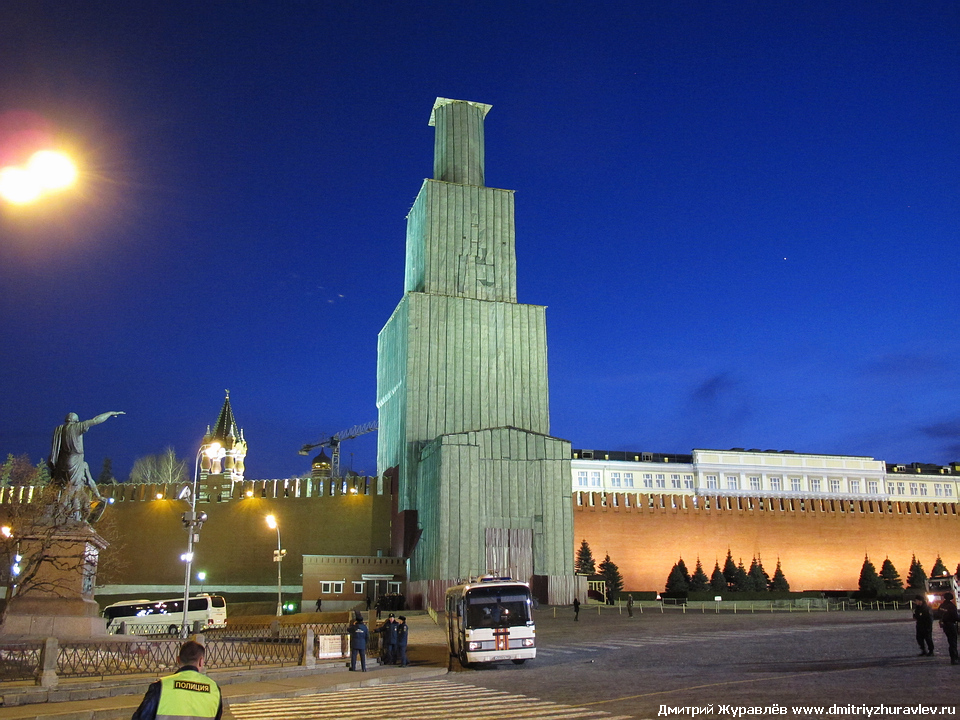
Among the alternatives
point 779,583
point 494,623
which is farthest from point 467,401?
point 494,623

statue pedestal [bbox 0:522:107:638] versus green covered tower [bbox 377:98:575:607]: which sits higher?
green covered tower [bbox 377:98:575:607]

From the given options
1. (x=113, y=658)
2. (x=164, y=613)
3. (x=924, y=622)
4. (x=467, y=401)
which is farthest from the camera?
(x=467, y=401)

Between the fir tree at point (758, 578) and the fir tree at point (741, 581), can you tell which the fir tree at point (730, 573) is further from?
the fir tree at point (758, 578)

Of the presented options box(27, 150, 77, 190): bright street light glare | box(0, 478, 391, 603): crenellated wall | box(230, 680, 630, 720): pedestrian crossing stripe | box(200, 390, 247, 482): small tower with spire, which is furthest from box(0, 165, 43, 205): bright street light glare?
box(200, 390, 247, 482): small tower with spire

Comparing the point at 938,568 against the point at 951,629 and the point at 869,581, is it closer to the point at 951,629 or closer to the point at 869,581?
the point at 869,581

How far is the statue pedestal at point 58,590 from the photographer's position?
17234 millimetres

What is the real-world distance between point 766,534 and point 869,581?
20.0 feet

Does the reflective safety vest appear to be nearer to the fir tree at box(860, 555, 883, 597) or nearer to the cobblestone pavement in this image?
Answer: the cobblestone pavement

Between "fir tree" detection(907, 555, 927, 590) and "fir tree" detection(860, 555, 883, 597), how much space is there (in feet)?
8.60

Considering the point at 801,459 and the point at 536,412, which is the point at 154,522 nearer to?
the point at 536,412

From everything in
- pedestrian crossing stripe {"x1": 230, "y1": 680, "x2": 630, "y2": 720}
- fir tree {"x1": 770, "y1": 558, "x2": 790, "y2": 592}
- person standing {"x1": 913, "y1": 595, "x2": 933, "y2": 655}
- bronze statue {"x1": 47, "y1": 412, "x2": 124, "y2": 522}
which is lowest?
fir tree {"x1": 770, "y1": 558, "x2": 790, "y2": 592}

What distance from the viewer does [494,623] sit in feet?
58.3

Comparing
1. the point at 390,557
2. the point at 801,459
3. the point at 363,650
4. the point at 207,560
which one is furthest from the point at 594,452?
the point at 363,650

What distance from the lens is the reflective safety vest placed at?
4.76 m
